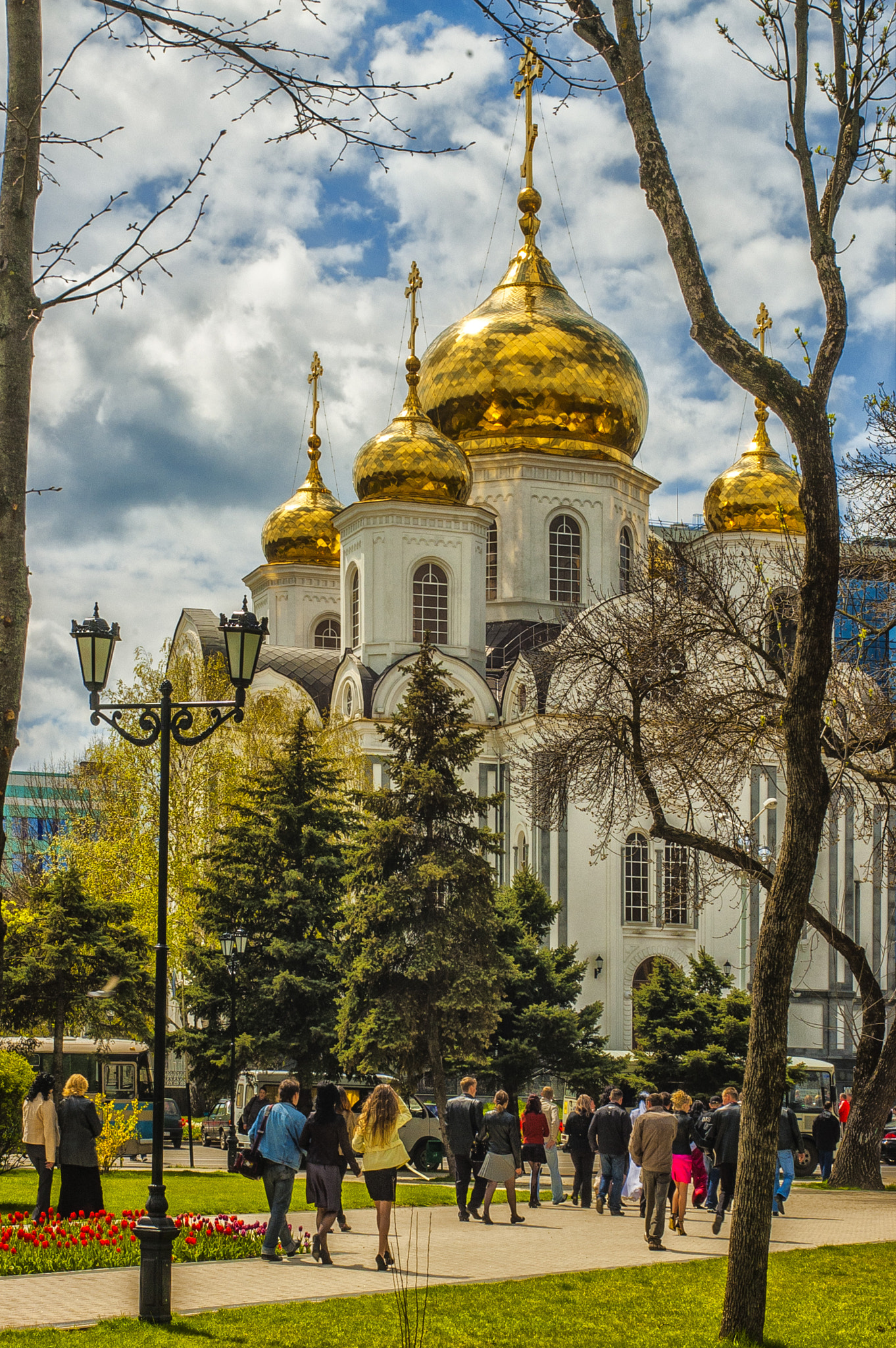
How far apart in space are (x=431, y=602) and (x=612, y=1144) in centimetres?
2072

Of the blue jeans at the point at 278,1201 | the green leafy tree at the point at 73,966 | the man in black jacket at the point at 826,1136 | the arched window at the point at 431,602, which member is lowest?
the man in black jacket at the point at 826,1136

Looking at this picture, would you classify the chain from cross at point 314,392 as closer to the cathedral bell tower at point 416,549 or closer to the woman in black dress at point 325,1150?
the cathedral bell tower at point 416,549

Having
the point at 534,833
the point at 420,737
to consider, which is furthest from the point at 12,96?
the point at 534,833

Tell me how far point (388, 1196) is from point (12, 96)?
7440 millimetres

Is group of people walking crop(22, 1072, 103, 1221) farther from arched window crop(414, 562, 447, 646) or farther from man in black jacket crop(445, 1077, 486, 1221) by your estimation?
arched window crop(414, 562, 447, 646)

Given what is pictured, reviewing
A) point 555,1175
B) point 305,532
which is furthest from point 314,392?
point 555,1175

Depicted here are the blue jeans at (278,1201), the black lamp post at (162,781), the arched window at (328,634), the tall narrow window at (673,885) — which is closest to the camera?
the black lamp post at (162,781)

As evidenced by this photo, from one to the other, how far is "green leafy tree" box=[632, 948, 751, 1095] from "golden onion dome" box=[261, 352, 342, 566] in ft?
59.6

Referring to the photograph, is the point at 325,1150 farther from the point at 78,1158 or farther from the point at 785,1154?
the point at 785,1154

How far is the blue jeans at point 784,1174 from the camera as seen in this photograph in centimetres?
1494

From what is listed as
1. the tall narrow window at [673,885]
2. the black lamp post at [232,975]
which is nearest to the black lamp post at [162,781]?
the black lamp post at [232,975]

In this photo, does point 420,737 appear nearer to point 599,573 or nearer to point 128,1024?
point 128,1024

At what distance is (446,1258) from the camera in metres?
11.3

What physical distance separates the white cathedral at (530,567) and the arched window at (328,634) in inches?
135
